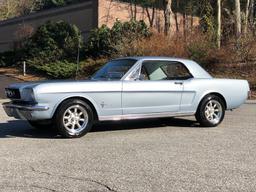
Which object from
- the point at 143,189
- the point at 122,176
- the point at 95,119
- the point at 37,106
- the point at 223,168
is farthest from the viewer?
the point at 95,119

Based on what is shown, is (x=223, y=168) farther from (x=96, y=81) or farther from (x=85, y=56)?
(x=85, y=56)

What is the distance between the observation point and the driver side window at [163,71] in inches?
417

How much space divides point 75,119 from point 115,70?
5.16ft

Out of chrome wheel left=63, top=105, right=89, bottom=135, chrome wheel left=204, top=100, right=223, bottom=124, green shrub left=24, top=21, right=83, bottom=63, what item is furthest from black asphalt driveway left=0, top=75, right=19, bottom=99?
chrome wheel left=63, top=105, right=89, bottom=135

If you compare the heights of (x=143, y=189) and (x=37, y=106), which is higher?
(x=37, y=106)

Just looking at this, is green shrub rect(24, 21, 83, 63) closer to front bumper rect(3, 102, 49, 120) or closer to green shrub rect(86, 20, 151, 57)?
green shrub rect(86, 20, 151, 57)

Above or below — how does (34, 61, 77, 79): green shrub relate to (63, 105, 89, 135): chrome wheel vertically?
above

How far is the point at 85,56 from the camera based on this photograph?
33156 millimetres

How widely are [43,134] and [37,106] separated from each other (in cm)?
109

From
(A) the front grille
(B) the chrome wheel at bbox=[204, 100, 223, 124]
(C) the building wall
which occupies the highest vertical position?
(C) the building wall

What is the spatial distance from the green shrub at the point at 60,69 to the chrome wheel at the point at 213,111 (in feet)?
62.3

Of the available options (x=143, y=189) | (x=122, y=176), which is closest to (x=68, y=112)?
(x=122, y=176)

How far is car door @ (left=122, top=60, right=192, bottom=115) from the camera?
10055mm

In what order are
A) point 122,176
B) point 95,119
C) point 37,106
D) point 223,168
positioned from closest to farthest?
point 122,176
point 223,168
point 37,106
point 95,119
